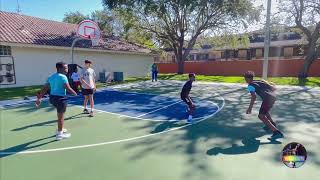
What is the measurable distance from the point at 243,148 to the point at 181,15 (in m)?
23.7

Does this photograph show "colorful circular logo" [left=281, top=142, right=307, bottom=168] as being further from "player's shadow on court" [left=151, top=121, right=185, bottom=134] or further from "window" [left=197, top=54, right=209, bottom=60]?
"window" [left=197, top=54, right=209, bottom=60]

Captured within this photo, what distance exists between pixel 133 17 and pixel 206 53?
25137mm

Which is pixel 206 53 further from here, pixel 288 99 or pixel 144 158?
pixel 144 158

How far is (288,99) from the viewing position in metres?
13.3

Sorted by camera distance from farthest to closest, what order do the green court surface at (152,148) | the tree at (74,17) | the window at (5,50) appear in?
the tree at (74,17) < the window at (5,50) < the green court surface at (152,148)

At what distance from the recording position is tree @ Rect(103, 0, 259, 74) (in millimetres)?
24078

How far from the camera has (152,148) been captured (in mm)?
6145

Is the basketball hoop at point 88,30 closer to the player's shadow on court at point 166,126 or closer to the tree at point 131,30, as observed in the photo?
the tree at point 131,30

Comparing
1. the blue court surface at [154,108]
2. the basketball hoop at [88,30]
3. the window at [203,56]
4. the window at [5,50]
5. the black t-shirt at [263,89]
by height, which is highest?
the basketball hoop at [88,30]

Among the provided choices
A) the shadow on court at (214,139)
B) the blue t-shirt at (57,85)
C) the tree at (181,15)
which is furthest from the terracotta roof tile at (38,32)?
the shadow on court at (214,139)

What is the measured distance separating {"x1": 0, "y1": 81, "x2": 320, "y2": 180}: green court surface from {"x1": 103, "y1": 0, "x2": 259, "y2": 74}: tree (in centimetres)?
1645

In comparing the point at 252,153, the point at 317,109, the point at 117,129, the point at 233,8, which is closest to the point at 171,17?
the point at 233,8

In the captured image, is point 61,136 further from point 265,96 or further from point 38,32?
point 38,32

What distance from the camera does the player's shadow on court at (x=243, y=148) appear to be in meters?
5.86
